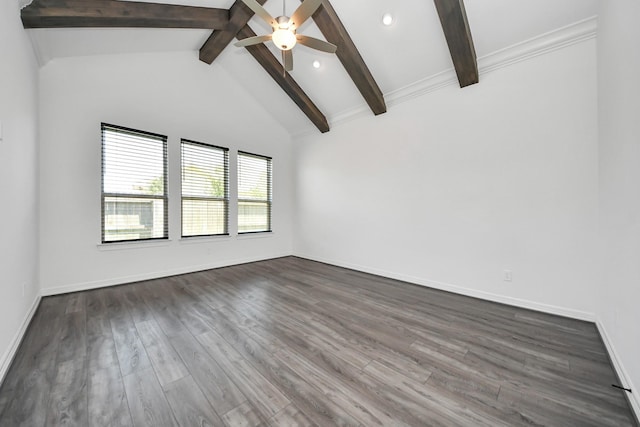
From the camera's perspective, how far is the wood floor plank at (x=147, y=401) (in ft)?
4.41

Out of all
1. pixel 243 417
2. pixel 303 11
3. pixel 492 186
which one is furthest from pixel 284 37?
pixel 243 417

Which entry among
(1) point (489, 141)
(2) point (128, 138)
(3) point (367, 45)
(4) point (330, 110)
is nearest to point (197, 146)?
(2) point (128, 138)

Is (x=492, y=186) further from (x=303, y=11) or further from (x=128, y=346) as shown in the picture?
(x=128, y=346)

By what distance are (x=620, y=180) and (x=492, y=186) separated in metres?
1.32

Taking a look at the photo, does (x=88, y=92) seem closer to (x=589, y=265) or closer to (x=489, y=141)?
(x=489, y=141)

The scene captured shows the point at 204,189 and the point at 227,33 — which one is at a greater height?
the point at 227,33

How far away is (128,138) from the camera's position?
385 centimetres

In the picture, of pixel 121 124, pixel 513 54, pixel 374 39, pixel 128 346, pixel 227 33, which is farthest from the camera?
pixel 227 33

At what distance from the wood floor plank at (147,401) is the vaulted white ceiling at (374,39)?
3771 millimetres

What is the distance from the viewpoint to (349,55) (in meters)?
3.54

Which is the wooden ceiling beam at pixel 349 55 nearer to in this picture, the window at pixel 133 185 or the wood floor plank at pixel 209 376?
the window at pixel 133 185

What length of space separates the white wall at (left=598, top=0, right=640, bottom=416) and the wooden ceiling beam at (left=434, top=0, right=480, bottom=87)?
1.07 m

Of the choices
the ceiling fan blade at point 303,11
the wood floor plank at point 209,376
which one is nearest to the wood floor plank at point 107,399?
the wood floor plank at point 209,376

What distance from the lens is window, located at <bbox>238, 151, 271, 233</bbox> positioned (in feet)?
17.3
